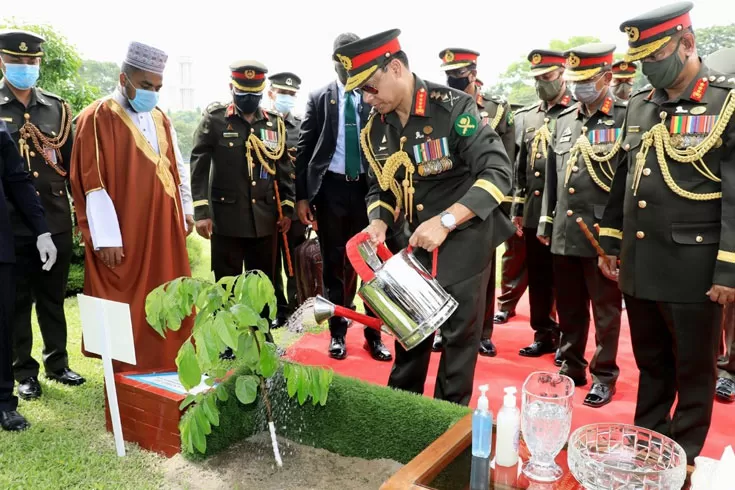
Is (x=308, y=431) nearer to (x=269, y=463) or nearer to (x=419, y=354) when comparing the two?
(x=269, y=463)

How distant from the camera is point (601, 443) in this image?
1640 millimetres

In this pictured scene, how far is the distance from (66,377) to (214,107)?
1.75 meters

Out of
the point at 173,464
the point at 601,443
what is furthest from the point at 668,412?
the point at 173,464

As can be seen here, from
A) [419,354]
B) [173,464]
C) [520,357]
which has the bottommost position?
[520,357]

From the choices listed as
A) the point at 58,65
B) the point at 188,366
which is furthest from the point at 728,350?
the point at 58,65

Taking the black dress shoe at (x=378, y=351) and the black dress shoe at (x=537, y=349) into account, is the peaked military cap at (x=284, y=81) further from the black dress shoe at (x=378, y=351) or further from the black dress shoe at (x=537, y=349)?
the black dress shoe at (x=537, y=349)

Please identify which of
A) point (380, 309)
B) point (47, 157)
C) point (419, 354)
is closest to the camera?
point (380, 309)

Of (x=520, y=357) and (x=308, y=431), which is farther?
(x=520, y=357)

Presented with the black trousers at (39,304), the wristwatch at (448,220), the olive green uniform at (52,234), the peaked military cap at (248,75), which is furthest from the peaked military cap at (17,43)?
the wristwatch at (448,220)

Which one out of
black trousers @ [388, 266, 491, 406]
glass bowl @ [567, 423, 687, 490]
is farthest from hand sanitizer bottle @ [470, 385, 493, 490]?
black trousers @ [388, 266, 491, 406]

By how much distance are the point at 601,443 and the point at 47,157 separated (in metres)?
3.03

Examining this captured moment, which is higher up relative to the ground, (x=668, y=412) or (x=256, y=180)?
(x=256, y=180)

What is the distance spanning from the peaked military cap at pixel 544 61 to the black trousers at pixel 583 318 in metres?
1.13

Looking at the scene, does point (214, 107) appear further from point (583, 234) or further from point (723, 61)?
point (723, 61)
